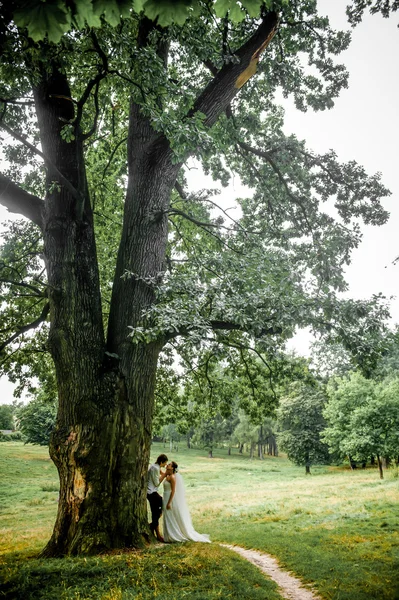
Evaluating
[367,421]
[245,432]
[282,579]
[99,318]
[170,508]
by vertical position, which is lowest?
[282,579]

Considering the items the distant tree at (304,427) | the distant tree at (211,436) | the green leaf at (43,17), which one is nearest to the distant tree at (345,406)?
the distant tree at (304,427)

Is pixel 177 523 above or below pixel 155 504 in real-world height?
below

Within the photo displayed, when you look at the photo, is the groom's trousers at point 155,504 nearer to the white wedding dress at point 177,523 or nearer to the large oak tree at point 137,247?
the white wedding dress at point 177,523

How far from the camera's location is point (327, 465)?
48125 millimetres

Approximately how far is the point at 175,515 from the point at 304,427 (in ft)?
114

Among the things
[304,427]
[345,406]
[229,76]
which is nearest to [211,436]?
[304,427]

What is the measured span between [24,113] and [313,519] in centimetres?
1598

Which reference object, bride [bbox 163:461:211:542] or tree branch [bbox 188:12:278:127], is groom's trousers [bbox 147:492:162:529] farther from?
tree branch [bbox 188:12:278:127]

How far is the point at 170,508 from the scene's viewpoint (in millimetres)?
10008

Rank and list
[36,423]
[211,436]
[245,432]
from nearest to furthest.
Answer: [36,423], [245,432], [211,436]

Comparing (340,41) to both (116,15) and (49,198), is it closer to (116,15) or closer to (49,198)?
(49,198)

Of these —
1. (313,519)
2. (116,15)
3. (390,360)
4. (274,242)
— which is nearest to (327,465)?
(390,360)

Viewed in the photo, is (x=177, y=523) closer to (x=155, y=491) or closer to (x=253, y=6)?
(x=155, y=491)

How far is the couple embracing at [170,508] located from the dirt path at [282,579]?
1.52m
